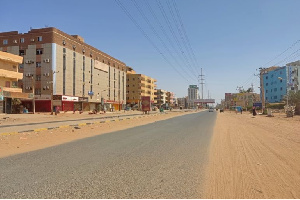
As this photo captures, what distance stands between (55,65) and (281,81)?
88561 mm

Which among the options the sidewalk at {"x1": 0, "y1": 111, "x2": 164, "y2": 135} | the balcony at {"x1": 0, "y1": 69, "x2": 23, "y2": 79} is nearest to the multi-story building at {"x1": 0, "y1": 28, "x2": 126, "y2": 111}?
the balcony at {"x1": 0, "y1": 69, "x2": 23, "y2": 79}

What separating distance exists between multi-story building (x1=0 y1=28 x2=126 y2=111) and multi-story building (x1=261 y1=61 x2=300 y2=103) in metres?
61.1

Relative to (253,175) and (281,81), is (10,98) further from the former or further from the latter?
(281,81)

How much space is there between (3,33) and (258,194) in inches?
3106

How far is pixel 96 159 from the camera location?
843 cm

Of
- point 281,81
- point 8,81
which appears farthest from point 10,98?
point 281,81

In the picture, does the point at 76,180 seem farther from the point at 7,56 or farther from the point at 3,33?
the point at 3,33

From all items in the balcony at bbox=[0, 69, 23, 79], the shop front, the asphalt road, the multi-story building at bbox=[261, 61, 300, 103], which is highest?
the multi-story building at bbox=[261, 61, 300, 103]

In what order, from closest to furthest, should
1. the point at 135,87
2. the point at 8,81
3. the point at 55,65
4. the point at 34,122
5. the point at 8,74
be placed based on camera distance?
the point at 34,122
the point at 8,74
the point at 8,81
the point at 55,65
the point at 135,87

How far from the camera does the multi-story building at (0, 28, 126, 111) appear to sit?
6469 centimetres

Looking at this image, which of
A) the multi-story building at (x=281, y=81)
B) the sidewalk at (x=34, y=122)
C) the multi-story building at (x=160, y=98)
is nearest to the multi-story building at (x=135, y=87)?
the multi-story building at (x=160, y=98)

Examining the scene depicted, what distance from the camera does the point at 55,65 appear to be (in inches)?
2569

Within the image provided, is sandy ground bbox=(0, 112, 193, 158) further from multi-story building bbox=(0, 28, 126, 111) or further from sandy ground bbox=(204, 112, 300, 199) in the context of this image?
multi-story building bbox=(0, 28, 126, 111)

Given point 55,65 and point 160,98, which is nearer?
point 55,65
